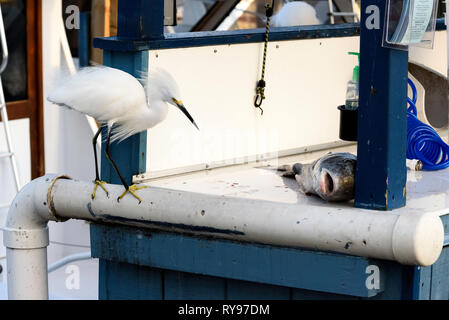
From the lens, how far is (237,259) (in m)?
3.65

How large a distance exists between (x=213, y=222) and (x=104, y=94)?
68 cm

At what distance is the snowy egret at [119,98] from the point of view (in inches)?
145

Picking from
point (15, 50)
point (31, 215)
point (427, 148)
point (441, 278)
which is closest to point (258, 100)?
point (427, 148)

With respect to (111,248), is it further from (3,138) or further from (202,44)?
(3,138)

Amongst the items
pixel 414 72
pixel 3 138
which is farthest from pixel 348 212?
pixel 3 138

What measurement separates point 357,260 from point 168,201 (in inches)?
32.5

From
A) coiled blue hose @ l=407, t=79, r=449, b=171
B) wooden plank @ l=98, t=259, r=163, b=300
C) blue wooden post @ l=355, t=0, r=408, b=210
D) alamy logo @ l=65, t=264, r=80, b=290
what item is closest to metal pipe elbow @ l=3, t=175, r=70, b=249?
wooden plank @ l=98, t=259, r=163, b=300

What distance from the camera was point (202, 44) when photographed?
4.29 metres

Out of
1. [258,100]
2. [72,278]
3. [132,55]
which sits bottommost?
[72,278]

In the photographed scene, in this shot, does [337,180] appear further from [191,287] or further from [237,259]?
[191,287]

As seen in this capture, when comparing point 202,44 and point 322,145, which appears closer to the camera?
point 202,44

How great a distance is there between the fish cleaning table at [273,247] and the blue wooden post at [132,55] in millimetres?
152

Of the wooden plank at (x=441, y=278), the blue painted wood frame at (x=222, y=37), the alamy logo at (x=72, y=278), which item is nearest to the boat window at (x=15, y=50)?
the alamy logo at (x=72, y=278)

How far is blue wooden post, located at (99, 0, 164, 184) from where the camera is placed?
3951 millimetres
